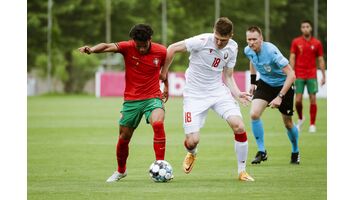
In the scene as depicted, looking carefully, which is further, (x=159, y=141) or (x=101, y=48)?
(x=159, y=141)

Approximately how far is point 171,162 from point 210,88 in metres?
2.64

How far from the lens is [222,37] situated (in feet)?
43.9

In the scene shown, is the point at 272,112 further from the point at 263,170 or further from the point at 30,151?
the point at 263,170

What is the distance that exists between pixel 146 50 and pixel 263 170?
9.36ft

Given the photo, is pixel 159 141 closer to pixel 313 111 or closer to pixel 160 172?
pixel 160 172

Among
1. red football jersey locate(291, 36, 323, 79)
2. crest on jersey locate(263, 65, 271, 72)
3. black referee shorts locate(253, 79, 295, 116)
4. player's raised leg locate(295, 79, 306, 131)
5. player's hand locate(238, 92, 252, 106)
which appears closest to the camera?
player's hand locate(238, 92, 252, 106)

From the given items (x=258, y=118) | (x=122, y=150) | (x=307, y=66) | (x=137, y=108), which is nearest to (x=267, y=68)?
(x=258, y=118)

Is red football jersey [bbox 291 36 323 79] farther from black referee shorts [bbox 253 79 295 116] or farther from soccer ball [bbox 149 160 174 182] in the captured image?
soccer ball [bbox 149 160 174 182]

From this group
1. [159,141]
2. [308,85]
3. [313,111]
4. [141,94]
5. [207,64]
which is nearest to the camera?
[159,141]

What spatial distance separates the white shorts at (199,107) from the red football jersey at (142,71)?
638 mm

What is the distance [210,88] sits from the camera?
1414 centimetres

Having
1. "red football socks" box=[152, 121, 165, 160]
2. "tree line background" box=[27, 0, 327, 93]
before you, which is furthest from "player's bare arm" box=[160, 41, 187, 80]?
"tree line background" box=[27, 0, 327, 93]

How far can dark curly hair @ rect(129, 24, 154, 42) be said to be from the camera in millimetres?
13133

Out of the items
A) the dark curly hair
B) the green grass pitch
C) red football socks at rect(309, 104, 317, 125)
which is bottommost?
the green grass pitch
